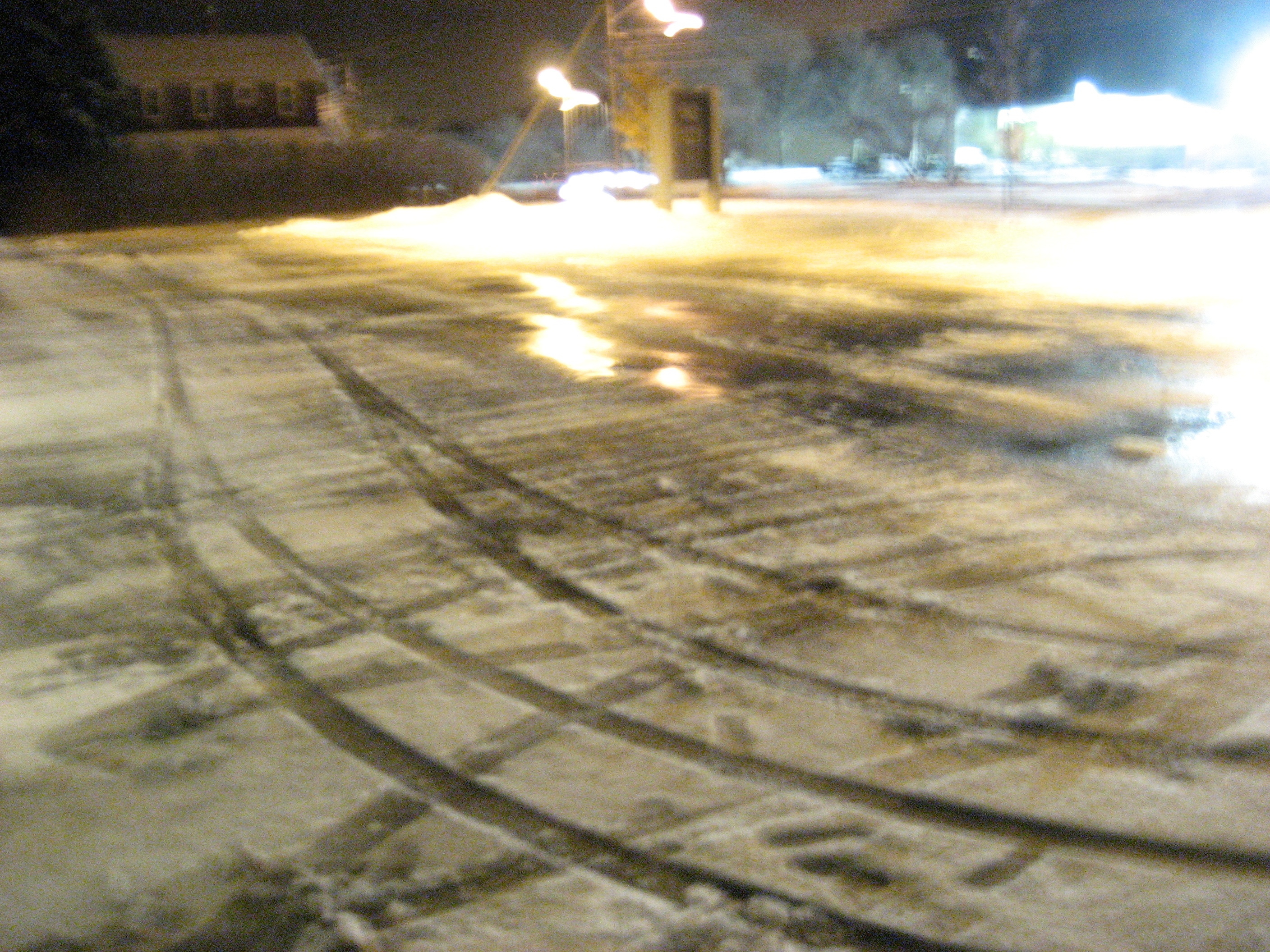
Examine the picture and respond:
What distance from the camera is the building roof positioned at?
5828 centimetres

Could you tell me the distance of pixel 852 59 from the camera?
200 ft

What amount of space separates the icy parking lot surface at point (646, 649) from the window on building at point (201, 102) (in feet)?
174

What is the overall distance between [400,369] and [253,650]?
21.1ft

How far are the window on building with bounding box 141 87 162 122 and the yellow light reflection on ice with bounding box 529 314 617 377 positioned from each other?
5152cm

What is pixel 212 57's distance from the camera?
59875 millimetres

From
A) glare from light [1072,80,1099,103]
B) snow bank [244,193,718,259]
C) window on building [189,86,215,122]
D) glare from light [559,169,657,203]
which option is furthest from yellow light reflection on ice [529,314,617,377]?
window on building [189,86,215,122]

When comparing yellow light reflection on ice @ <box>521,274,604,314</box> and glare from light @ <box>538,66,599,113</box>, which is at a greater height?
glare from light @ <box>538,66,599,113</box>

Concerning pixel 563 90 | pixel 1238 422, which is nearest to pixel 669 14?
pixel 563 90

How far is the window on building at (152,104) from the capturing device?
2277 inches

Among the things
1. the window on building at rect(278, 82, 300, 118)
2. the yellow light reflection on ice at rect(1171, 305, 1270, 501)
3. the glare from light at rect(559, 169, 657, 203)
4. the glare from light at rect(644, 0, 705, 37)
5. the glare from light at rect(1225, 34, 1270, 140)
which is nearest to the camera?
the yellow light reflection on ice at rect(1171, 305, 1270, 501)

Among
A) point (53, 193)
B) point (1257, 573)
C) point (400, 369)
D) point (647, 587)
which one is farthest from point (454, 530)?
point (53, 193)

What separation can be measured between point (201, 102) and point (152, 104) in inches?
89.6

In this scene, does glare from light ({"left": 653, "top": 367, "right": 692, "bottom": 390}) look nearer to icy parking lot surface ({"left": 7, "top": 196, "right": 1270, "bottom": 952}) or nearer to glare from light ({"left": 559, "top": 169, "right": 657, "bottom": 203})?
icy parking lot surface ({"left": 7, "top": 196, "right": 1270, "bottom": 952})

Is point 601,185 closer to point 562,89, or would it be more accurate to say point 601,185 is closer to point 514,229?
point 562,89
